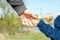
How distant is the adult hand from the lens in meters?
1.26

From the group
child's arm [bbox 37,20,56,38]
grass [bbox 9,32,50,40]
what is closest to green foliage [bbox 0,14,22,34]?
grass [bbox 9,32,50,40]

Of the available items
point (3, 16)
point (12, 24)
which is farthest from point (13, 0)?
point (12, 24)

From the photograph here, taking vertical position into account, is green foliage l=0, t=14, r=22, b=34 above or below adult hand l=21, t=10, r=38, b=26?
below

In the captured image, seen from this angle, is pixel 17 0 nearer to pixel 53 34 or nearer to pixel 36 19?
pixel 36 19

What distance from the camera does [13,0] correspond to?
4.29 feet

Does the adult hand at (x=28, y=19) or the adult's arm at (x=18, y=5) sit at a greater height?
the adult's arm at (x=18, y=5)

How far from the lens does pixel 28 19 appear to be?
51.2 inches

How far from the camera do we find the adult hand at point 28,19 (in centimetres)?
126

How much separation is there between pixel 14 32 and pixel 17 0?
4.35m

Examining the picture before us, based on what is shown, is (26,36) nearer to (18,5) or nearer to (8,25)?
(8,25)

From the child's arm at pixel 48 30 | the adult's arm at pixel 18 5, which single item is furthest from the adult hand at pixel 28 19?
the child's arm at pixel 48 30

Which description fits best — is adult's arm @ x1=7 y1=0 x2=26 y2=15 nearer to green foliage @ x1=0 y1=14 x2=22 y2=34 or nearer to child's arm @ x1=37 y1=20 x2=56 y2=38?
child's arm @ x1=37 y1=20 x2=56 y2=38

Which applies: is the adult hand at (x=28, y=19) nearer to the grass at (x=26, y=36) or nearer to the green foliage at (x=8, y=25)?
the green foliage at (x=8, y=25)

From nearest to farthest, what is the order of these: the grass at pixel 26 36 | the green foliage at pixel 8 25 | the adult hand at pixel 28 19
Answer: the adult hand at pixel 28 19
the green foliage at pixel 8 25
the grass at pixel 26 36
